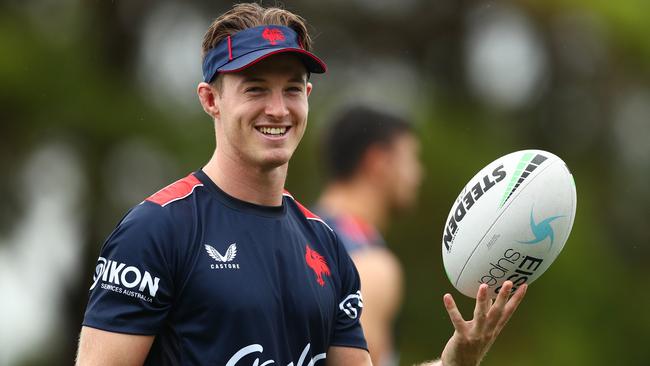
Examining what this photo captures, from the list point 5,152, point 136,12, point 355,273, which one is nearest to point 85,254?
point 5,152

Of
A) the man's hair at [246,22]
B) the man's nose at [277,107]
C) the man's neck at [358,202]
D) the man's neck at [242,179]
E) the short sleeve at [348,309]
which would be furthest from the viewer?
the man's neck at [358,202]

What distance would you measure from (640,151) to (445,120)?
8.95 ft

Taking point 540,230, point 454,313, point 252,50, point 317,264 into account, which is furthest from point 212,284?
point 540,230

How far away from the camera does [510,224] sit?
5.59m

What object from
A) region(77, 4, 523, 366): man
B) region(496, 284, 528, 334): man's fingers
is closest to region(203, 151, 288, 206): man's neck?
region(77, 4, 523, 366): man

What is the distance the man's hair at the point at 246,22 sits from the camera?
17.2ft

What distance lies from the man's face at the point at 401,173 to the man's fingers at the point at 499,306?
2.99m

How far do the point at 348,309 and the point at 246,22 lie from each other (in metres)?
1.28

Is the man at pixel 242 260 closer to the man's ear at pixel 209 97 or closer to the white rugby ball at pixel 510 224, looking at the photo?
the man's ear at pixel 209 97

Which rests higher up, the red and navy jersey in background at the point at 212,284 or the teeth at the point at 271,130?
the teeth at the point at 271,130

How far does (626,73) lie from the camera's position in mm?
17422

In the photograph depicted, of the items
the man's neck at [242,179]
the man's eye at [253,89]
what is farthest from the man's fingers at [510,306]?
the man's eye at [253,89]

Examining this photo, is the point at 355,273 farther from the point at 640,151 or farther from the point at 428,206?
the point at 640,151

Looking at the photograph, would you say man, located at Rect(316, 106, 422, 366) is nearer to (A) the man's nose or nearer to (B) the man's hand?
(B) the man's hand
